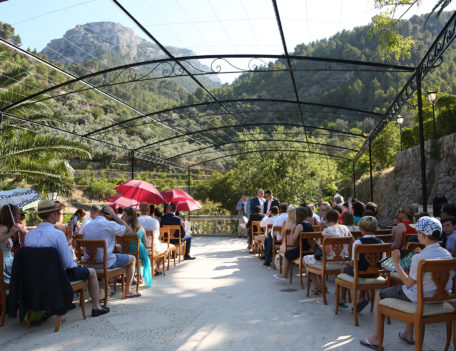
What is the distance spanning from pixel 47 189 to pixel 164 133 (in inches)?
540

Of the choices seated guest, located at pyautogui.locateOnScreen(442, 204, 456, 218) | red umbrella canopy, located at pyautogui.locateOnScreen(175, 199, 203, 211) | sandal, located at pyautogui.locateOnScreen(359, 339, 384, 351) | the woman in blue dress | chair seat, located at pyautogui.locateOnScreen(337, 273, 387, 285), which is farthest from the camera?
red umbrella canopy, located at pyautogui.locateOnScreen(175, 199, 203, 211)

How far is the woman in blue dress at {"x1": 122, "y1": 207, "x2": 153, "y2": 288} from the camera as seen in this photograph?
5748 mm

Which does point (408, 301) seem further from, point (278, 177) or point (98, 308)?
point (278, 177)

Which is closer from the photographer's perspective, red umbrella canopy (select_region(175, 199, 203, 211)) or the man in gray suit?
red umbrella canopy (select_region(175, 199, 203, 211))

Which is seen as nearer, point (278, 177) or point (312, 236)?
point (312, 236)

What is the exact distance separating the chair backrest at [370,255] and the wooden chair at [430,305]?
83cm

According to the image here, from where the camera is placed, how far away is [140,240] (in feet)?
19.3

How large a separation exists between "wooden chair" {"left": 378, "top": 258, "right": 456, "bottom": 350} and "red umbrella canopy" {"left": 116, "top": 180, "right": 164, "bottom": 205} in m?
5.98

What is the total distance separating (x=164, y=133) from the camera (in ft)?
86.3

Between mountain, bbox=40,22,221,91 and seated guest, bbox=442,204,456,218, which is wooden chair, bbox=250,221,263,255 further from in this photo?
seated guest, bbox=442,204,456,218

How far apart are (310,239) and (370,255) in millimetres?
1850

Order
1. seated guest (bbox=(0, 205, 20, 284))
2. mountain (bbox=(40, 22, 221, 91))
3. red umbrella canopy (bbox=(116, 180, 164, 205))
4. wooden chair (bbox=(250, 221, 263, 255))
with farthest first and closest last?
wooden chair (bbox=(250, 221, 263, 255)), mountain (bbox=(40, 22, 221, 91)), red umbrella canopy (bbox=(116, 180, 164, 205)), seated guest (bbox=(0, 205, 20, 284))

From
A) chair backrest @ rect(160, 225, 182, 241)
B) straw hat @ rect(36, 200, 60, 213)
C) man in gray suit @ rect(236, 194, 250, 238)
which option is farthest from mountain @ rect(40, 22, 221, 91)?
straw hat @ rect(36, 200, 60, 213)

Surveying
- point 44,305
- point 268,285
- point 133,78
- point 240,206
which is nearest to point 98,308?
point 44,305
